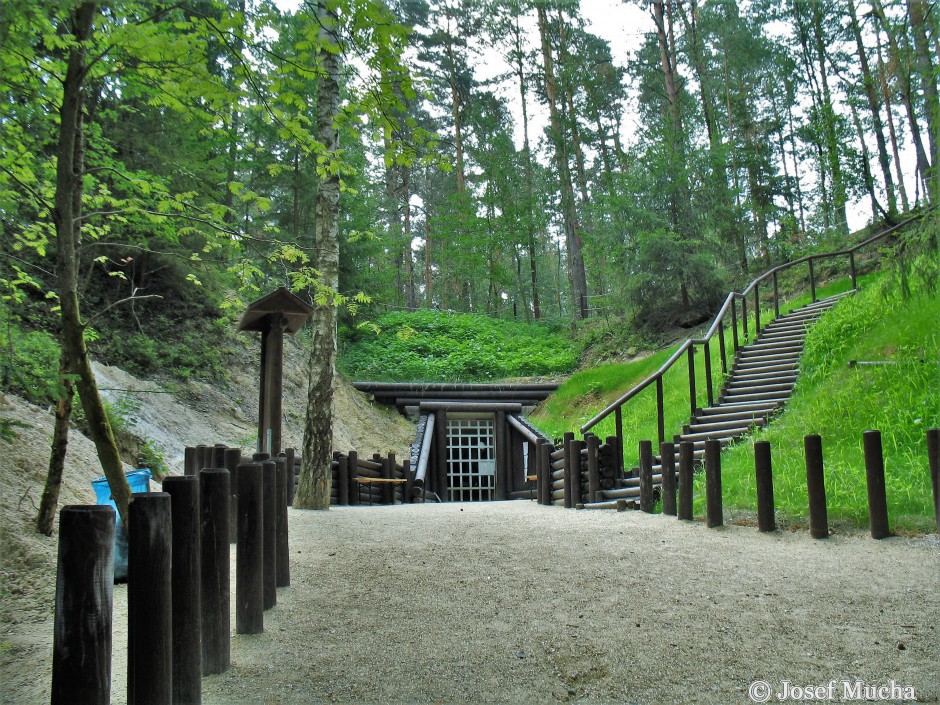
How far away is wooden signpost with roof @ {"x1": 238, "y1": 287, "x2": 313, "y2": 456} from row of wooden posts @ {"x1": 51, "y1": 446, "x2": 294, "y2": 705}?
492 cm

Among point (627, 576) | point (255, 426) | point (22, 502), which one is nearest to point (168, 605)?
point (627, 576)

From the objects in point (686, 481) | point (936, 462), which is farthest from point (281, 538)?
point (936, 462)

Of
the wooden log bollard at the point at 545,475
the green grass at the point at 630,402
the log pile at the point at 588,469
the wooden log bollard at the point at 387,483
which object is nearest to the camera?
the log pile at the point at 588,469

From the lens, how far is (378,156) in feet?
80.4

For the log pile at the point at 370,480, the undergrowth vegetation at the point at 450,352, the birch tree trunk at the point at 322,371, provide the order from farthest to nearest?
1. the undergrowth vegetation at the point at 450,352
2. the log pile at the point at 370,480
3. the birch tree trunk at the point at 322,371

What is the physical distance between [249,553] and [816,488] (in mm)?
4481

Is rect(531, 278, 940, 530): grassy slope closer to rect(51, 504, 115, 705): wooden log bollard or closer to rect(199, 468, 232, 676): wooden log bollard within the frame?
rect(199, 468, 232, 676): wooden log bollard

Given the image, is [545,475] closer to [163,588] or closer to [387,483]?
[387,483]

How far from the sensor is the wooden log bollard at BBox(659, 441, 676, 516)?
7.42m

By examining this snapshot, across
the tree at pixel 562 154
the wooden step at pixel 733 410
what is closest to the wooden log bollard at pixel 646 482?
the wooden step at pixel 733 410

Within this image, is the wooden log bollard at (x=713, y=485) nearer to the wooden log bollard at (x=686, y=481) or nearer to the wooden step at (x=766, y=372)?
the wooden log bollard at (x=686, y=481)

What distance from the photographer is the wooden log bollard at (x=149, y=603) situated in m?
2.23

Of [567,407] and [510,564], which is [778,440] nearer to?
[510,564]

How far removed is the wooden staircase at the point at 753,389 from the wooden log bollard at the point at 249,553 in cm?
590
